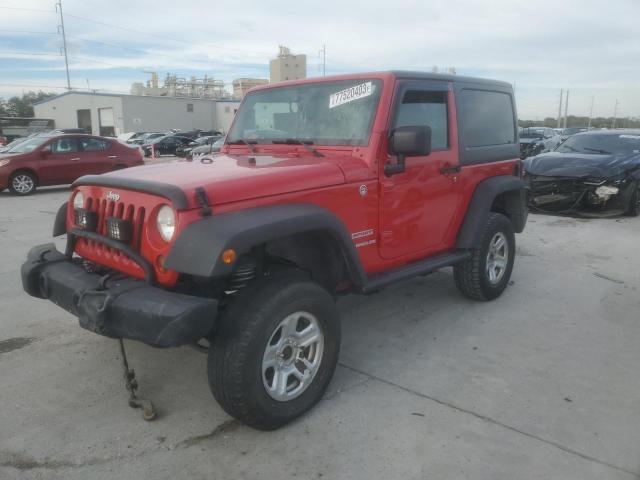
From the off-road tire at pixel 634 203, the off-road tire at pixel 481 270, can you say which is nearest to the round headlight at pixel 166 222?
the off-road tire at pixel 481 270

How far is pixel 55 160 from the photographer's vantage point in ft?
42.9

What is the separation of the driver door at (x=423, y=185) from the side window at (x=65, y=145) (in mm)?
11709

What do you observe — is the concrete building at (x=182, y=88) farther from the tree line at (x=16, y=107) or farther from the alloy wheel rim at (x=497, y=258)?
the alloy wheel rim at (x=497, y=258)

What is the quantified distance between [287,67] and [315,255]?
27390mm

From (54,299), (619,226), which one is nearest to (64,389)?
(54,299)

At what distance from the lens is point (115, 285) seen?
274cm

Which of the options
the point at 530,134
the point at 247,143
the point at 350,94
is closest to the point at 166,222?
the point at 247,143

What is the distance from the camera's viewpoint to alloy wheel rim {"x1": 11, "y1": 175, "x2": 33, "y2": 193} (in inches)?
493

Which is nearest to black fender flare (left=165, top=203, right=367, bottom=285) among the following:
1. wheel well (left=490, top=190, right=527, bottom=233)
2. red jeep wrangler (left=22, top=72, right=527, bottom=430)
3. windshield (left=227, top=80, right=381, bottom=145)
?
red jeep wrangler (left=22, top=72, right=527, bottom=430)

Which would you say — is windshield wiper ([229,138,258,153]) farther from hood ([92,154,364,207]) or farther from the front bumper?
the front bumper

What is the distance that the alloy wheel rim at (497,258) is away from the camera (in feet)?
16.3

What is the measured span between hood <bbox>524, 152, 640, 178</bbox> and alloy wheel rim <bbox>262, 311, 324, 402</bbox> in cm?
817

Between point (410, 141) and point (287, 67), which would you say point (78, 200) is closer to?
point (410, 141)

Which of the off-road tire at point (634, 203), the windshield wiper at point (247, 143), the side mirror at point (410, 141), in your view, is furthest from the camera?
the off-road tire at point (634, 203)
